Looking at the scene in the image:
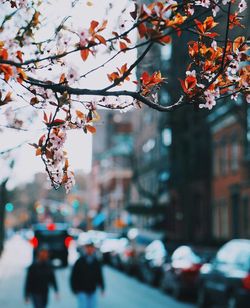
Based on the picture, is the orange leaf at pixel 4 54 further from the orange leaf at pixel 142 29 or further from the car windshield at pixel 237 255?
the car windshield at pixel 237 255

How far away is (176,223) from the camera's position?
58781 mm

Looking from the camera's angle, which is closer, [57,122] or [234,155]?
[57,122]

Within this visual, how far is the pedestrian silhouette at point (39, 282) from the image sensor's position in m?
16.6

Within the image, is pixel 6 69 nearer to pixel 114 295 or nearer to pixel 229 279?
pixel 229 279

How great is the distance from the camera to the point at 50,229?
4919 cm

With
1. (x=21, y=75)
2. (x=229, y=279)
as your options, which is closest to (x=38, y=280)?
(x=229, y=279)

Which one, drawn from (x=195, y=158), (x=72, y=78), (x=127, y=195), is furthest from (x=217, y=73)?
(x=127, y=195)

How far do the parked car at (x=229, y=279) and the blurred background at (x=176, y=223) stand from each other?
0.02m

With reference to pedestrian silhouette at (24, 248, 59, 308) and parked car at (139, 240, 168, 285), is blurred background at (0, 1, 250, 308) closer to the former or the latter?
parked car at (139, 240, 168, 285)

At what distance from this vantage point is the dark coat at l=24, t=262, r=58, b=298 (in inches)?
655

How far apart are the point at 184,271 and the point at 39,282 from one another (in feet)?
30.5

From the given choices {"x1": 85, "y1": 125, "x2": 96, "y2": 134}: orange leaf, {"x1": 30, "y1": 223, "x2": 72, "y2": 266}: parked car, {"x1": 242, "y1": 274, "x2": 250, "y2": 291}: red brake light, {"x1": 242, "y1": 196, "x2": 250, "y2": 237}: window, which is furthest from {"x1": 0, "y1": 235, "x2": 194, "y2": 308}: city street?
{"x1": 85, "y1": 125, "x2": 96, "y2": 134}: orange leaf

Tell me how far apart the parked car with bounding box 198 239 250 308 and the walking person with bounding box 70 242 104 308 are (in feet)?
8.66

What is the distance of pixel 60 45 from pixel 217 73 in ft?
3.48
